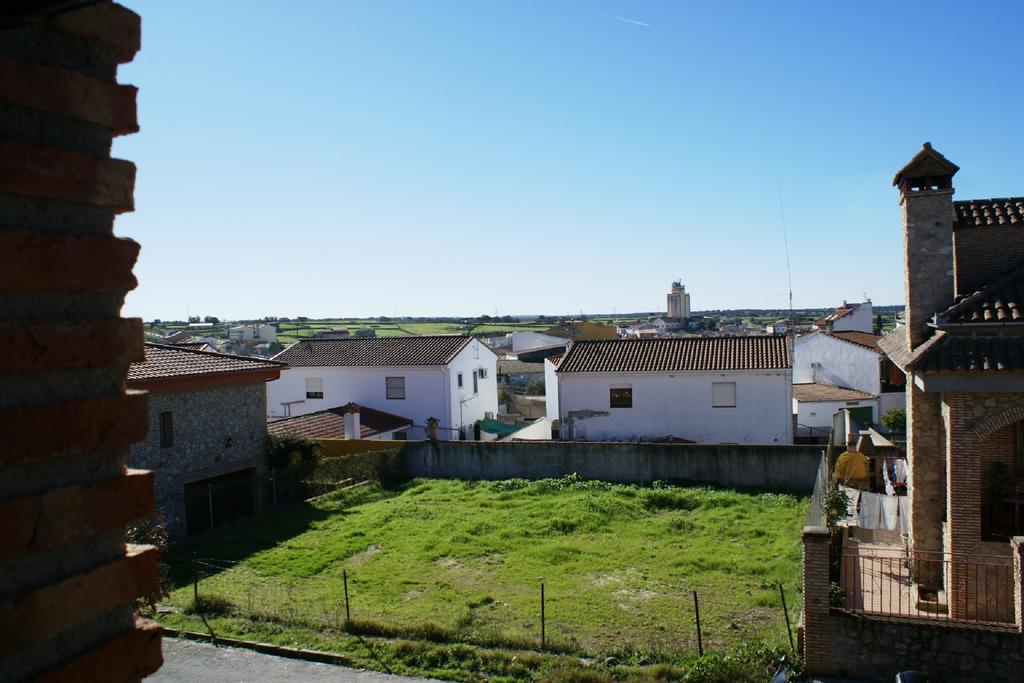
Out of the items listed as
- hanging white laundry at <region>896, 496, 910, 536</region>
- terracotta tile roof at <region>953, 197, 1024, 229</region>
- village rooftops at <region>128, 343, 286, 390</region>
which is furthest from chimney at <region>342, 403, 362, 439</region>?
terracotta tile roof at <region>953, 197, 1024, 229</region>

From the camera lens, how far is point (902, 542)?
44.9 ft

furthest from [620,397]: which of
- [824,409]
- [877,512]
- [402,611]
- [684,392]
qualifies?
[402,611]

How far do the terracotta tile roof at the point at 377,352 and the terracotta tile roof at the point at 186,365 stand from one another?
35.7ft

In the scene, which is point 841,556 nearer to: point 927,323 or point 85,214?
point 927,323

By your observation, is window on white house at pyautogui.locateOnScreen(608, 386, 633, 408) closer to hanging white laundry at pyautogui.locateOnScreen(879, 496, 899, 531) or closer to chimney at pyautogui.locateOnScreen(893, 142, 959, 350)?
hanging white laundry at pyautogui.locateOnScreen(879, 496, 899, 531)

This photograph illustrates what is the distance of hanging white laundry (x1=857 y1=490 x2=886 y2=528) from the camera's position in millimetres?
15109

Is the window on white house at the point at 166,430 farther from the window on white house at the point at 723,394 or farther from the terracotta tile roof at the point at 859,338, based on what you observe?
the terracotta tile roof at the point at 859,338

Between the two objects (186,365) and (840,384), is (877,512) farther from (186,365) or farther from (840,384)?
(840,384)

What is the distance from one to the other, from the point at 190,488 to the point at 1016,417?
1763 centimetres

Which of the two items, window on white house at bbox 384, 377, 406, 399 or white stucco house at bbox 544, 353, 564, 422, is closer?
window on white house at bbox 384, 377, 406, 399

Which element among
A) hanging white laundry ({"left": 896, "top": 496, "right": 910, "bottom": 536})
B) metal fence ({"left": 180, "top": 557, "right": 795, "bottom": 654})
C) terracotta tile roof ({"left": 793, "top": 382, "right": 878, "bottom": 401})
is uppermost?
terracotta tile roof ({"left": 793, "top": 382, "right": 878, "bottom": 401})

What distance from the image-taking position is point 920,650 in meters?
9.55

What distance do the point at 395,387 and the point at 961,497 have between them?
25541 mm

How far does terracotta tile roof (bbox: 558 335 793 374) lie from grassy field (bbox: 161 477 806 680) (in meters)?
7.54
